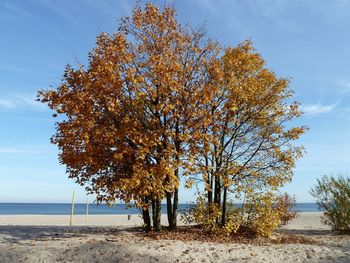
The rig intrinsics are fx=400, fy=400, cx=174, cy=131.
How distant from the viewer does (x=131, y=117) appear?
1803 centimetres

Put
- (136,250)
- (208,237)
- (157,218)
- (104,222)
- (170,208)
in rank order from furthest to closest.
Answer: (104,222) < (170,208) < (157,218) < (208,237) < (136,250)

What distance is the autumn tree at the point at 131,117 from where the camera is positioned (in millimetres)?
16422

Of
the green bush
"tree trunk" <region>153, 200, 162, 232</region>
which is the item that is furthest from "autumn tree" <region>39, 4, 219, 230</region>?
the green bush

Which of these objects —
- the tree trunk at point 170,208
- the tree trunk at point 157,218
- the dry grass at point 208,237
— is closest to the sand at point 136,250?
the dry grass at point 208,237

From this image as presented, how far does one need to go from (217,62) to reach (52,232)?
37.9 feet

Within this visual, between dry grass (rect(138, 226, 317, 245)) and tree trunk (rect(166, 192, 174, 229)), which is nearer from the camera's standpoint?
dry grass (rect(138, 226, 317, 245))

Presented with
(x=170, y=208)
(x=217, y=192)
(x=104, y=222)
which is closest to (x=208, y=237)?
(x=170, y=208)

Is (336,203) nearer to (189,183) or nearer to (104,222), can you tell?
(189,183)

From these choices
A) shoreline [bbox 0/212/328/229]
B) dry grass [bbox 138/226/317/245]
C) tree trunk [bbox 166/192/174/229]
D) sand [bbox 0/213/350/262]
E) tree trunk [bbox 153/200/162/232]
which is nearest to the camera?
sand [bbox 0/213/350/262]

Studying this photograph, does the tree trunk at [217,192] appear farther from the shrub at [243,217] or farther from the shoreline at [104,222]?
the shoreline at [104,222]

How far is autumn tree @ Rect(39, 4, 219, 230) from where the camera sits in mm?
16422

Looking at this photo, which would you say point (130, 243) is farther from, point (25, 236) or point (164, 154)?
point (25, 236)

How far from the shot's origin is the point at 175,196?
66.3 feet

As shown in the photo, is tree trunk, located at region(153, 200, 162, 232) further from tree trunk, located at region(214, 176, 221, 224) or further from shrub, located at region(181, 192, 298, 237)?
tree trunk, located at region(214, 176, 221, 224)
